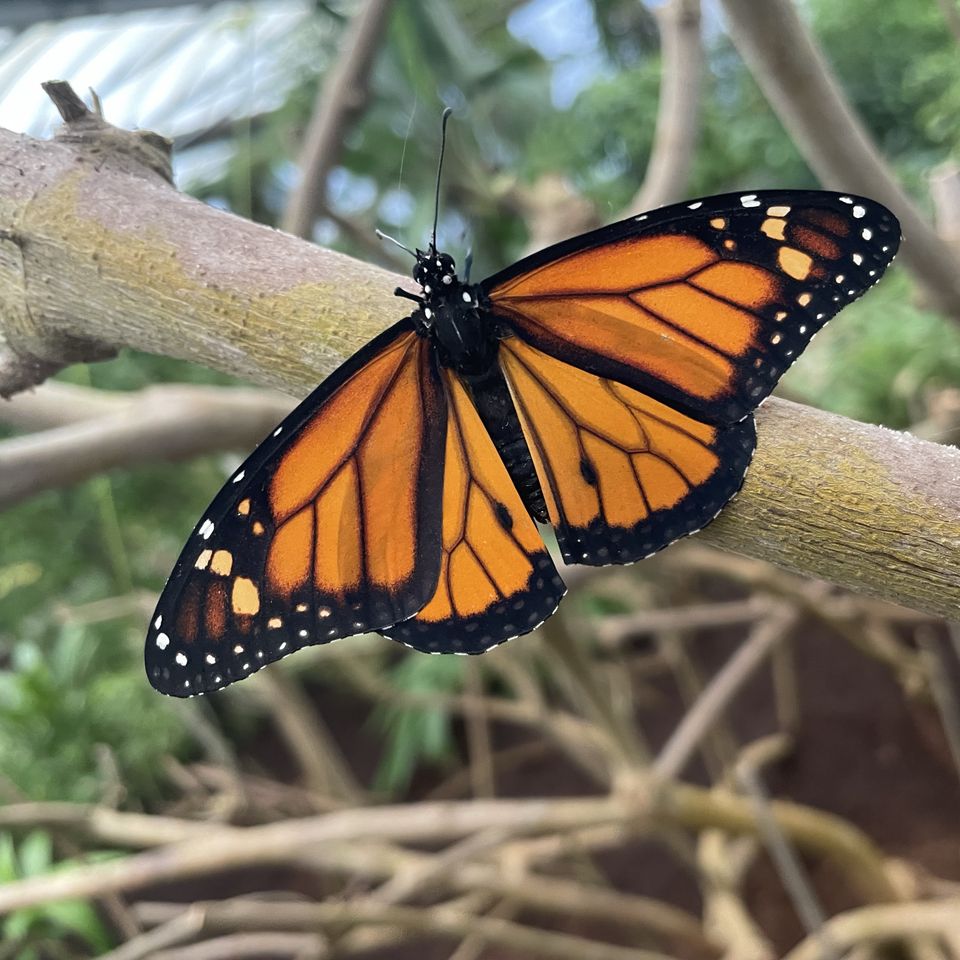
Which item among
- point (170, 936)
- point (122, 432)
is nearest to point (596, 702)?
point (170, 936)

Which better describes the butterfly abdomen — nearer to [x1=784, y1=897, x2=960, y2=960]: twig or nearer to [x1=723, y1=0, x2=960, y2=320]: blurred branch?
[x1=723, y1=0, x2=960, y2=320]: blurred branch

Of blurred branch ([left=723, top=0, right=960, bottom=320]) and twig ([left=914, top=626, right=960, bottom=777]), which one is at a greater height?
blurred branch ([left=723, top=0, right=960, bottom=320])

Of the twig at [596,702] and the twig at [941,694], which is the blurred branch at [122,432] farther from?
the twig at [941,694]

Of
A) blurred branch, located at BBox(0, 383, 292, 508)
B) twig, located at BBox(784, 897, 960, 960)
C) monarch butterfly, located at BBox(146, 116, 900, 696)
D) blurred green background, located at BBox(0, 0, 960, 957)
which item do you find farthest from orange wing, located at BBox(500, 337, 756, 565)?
twig, located at BBox(784, 897, 960, 960)

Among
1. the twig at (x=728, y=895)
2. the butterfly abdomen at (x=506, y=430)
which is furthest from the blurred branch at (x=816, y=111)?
the twig at (x=728, y=895)

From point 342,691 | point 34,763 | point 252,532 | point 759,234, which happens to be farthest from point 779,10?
point 342,691

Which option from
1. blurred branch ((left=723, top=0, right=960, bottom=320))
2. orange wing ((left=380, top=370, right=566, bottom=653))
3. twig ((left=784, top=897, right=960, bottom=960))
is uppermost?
blurred branch ((left=723, top=0, right=960, bottom=320))

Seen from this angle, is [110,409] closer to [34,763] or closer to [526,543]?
[526,543]

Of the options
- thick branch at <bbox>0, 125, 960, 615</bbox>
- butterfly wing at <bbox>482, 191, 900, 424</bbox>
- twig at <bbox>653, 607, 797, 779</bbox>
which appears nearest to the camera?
thick branch at <bbox>0, 125, 960, 615</bbox>
